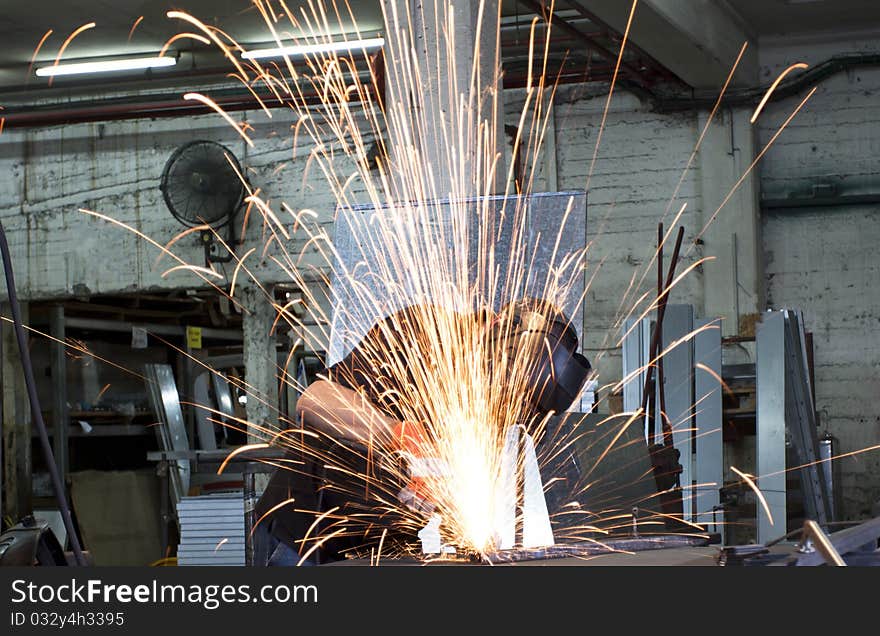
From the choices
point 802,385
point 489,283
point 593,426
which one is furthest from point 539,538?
point 802,385

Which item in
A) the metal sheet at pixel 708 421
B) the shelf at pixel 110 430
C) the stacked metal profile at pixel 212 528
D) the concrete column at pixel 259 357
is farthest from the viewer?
the shelf at pixel 110 430

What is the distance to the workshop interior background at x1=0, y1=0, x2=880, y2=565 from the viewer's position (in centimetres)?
691

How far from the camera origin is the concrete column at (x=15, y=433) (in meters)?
7.75

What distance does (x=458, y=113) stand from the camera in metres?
3.73

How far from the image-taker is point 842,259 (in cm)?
711

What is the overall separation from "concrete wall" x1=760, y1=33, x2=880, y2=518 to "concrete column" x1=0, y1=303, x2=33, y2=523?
5500 millimetres

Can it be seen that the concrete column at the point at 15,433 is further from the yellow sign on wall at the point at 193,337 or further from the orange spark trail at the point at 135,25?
the orange spark trail at the point at 135,25

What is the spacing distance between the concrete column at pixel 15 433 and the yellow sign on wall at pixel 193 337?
1.20 metres

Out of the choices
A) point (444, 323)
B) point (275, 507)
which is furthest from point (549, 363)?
point (275, 507)

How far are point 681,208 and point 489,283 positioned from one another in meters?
4.33

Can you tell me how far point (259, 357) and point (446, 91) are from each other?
4017 millimetres

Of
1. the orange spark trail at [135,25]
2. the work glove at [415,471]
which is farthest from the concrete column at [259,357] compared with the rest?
the work glove at [415,471]

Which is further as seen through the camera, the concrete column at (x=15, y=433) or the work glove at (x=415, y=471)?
the concrete column at (x=15, y=433)

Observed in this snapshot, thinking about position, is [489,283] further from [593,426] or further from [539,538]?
[539,538]
